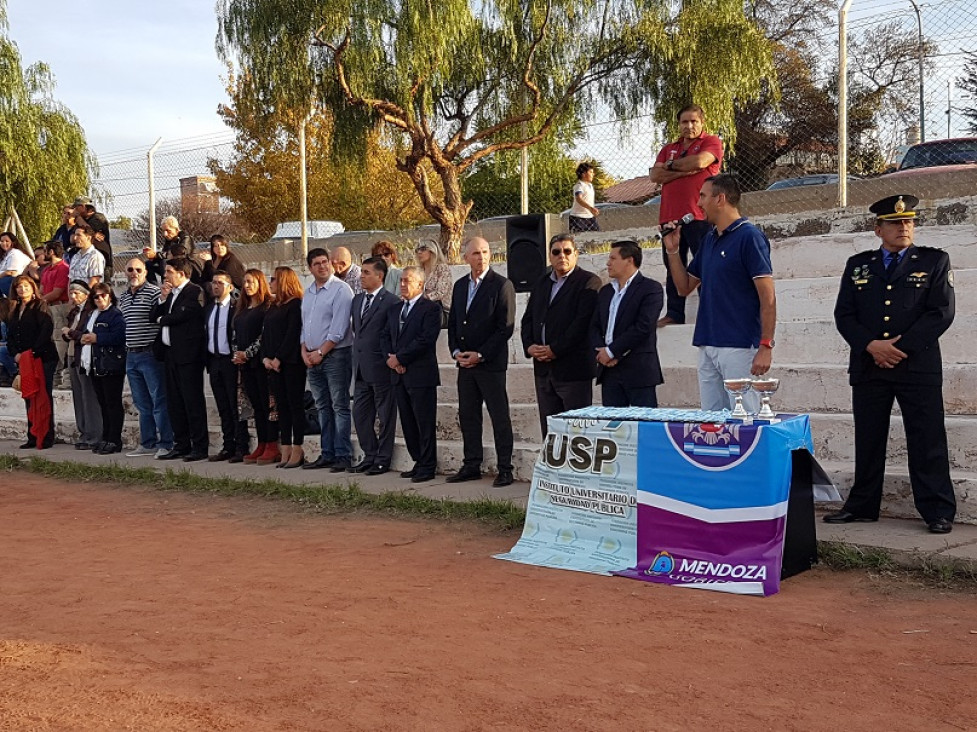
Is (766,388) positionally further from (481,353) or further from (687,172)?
(687,172)

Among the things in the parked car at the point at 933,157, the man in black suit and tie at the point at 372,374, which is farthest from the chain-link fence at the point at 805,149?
the man in black suit and tie at the point at 372,374

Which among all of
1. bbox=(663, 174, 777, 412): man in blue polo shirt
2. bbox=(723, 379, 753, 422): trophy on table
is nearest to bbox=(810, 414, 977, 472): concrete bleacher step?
bbox=(663, 174, 777, 412): man in blue polo shirt

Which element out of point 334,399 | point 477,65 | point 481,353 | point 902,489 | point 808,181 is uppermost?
point 477,65

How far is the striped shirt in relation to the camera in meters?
12.3

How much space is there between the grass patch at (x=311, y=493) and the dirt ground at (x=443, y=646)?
81 cm

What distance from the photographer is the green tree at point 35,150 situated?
2428 centimetres

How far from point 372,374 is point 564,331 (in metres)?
2.27

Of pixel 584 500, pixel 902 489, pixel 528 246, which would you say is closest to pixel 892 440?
pixel 902 489

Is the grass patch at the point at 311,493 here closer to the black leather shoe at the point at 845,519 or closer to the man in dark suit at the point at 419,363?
the man in dark suit at the point at 419,363

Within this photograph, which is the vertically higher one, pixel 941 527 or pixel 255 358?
pixel 255 358

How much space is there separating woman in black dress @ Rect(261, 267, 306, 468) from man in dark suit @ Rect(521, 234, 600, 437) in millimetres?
2911

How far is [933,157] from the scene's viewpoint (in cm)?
1330

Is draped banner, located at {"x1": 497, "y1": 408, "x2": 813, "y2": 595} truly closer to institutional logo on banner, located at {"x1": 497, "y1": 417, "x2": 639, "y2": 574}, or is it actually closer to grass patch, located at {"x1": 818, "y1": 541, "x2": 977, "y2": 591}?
institutional logo on banner, located at {"x1": 497, "y1": 417, "x2": 639, "y2": 574}

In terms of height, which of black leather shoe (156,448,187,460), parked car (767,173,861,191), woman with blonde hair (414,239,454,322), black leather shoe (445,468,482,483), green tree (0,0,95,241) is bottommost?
black leather shoe (156,448,187,460)
